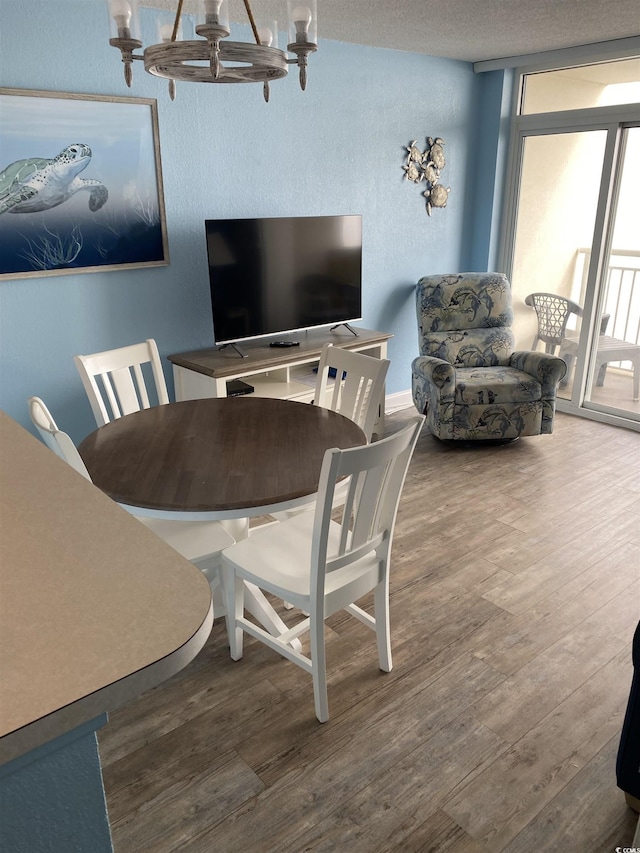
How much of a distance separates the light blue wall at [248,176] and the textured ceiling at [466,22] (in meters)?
0.31

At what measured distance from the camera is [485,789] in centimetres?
180

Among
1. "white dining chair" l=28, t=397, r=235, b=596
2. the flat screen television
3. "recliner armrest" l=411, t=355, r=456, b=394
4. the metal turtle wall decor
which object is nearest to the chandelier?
"white dining chair" l=28, t=397, r=235, b=596

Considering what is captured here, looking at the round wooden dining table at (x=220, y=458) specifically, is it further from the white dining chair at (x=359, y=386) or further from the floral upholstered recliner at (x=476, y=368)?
the floral upholstered recliner at (x=476, y=368)

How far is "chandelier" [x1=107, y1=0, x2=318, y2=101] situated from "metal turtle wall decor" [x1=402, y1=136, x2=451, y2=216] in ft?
8.87

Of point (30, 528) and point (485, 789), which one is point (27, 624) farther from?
point (485, 789)

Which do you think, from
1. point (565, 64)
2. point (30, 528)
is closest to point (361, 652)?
point (30, 528)

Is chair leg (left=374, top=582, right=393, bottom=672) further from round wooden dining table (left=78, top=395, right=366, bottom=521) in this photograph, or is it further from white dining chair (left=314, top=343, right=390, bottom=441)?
white dining chair (left=314, top=343, right=390, bottom=441)

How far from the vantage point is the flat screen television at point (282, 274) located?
141 inches

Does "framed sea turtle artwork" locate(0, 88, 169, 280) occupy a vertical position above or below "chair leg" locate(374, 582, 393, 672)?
above

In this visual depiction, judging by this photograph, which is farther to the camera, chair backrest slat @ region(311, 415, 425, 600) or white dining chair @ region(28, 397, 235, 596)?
white dining chair @ region(28, 397, 235, 596)

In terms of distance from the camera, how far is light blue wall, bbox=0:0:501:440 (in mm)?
3082

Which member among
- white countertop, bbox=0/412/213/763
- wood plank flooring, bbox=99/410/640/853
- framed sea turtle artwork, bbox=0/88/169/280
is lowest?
wood plank flooring, bbox=99/410/640/853

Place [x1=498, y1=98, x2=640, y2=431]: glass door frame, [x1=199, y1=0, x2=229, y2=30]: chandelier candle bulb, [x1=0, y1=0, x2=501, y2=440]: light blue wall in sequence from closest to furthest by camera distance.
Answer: [x1=199, y1=0, x2=229, y2=30]: chandelier candle bulb, [x1=0, y1=0, x2=501, y2=440]: light blue wall, [x1=498, y1=98, x2=640, y2=431]: glass door frame

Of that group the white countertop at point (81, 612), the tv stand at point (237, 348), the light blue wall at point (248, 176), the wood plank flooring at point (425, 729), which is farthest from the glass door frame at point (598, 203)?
the white countertop at point (81, 612)
